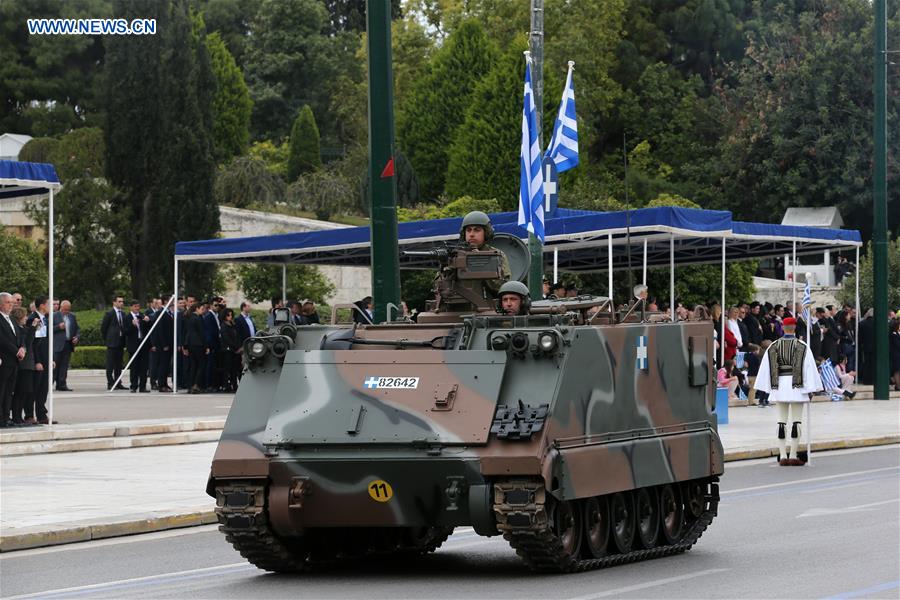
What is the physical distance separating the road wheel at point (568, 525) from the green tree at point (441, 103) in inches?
2332

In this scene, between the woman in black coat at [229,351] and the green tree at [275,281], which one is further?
the green tree at [275,281]

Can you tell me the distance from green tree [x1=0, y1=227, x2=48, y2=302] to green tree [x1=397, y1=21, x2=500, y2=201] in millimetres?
22876

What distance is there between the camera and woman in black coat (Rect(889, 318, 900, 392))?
40781mm

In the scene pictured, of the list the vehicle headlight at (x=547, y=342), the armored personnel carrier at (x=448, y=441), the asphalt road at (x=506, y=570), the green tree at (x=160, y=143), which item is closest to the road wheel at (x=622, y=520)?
the armored personnel carrier at (x=448, y=441)

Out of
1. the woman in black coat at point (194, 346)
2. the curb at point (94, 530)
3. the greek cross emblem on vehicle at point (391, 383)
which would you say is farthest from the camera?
the woman in black coat at point (194, 346)

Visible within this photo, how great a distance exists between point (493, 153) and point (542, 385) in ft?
173

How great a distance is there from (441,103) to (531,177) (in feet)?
160

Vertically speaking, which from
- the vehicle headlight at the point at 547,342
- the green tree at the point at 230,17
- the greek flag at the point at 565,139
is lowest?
the vehicle headlight at the point at 547,342

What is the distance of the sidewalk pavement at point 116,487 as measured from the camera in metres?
15.8

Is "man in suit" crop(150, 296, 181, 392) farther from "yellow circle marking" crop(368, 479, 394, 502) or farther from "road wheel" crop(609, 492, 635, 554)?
"yellow circle marking" crop(368, 479, 394, 502)

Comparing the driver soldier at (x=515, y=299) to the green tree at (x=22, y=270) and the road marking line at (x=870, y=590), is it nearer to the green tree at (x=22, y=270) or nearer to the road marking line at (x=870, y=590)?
the road marking line at (x=870, y=590)

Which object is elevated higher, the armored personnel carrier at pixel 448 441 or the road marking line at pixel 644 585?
the armored personnel carrier at pixel 448 441

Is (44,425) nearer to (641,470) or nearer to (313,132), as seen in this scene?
(641,470)

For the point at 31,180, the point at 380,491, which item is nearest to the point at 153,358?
the point at 31,180
